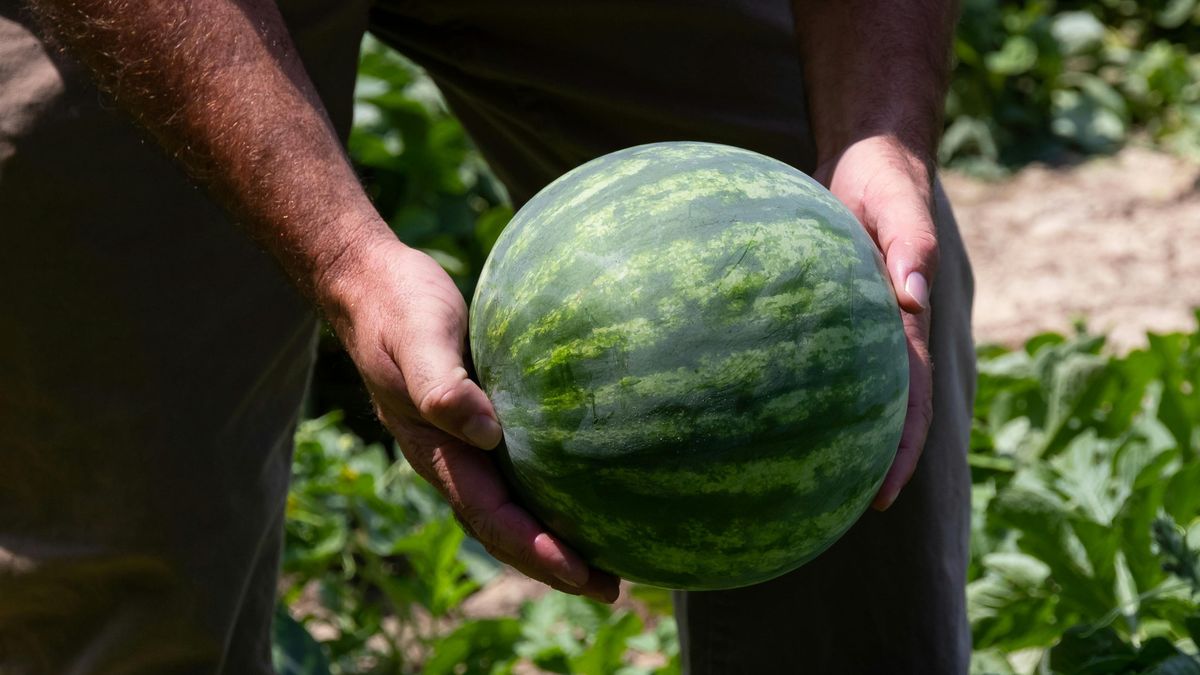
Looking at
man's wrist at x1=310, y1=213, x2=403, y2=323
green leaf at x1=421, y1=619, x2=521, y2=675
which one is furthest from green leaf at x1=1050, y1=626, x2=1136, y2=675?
man's wrist at x1=310, y1=213, x2=403, y2=323

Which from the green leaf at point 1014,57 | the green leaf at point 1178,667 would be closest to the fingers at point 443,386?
the green leaf at point 1178,667

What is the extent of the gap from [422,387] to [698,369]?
31 centimetres

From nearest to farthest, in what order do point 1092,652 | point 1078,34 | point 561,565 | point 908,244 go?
point 561,565 < point 908,244 < point 1092,652 < point 1078,34

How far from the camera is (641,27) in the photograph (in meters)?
2.24

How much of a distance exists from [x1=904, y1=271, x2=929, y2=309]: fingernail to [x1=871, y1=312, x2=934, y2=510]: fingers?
91mm

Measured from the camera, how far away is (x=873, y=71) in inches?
80.9

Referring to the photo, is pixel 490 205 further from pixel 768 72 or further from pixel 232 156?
pixel 232 156

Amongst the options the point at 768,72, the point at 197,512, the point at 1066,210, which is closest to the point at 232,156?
the point at 197,512

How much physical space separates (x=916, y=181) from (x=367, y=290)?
2.57 feet

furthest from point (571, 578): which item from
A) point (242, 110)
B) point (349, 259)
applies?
point (242, 110)

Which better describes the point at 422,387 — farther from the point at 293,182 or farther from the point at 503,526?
the point at 293,182

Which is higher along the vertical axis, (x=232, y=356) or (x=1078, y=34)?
(x=232, y=356)

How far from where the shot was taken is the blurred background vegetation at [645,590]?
2.58m

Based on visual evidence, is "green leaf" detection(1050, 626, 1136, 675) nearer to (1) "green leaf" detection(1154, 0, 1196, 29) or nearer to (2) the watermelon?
(2) the watermelon
